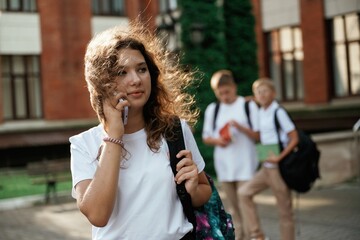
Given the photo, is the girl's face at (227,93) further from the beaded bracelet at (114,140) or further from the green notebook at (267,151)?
the beaded bracelet at (114,140)

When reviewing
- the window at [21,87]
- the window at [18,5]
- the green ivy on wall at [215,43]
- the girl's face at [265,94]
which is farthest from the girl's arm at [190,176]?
the window at [18,5]

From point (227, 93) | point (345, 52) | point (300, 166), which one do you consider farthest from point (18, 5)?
point (300, 166)

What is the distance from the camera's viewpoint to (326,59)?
69.5ft

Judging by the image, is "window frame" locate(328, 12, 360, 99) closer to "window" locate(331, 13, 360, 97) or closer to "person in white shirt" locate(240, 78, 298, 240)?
"window" locate(331, 13, 360, 97)

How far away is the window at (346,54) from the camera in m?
20.4

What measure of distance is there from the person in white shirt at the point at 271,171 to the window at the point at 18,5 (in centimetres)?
1853

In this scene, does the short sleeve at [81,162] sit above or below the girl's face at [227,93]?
below

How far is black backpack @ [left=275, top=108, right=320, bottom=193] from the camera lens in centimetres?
672

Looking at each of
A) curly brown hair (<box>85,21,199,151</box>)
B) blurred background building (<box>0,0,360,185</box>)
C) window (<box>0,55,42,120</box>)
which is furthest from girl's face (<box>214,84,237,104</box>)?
window (<box>0,55,42,120</box>)

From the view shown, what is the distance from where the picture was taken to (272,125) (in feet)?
22.9

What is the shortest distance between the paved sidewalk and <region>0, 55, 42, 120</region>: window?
478 inches

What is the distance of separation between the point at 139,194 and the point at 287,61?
21.2 m

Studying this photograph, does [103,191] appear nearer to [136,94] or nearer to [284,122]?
[136,94]

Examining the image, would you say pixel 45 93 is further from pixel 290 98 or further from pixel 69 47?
pixel 290 98
